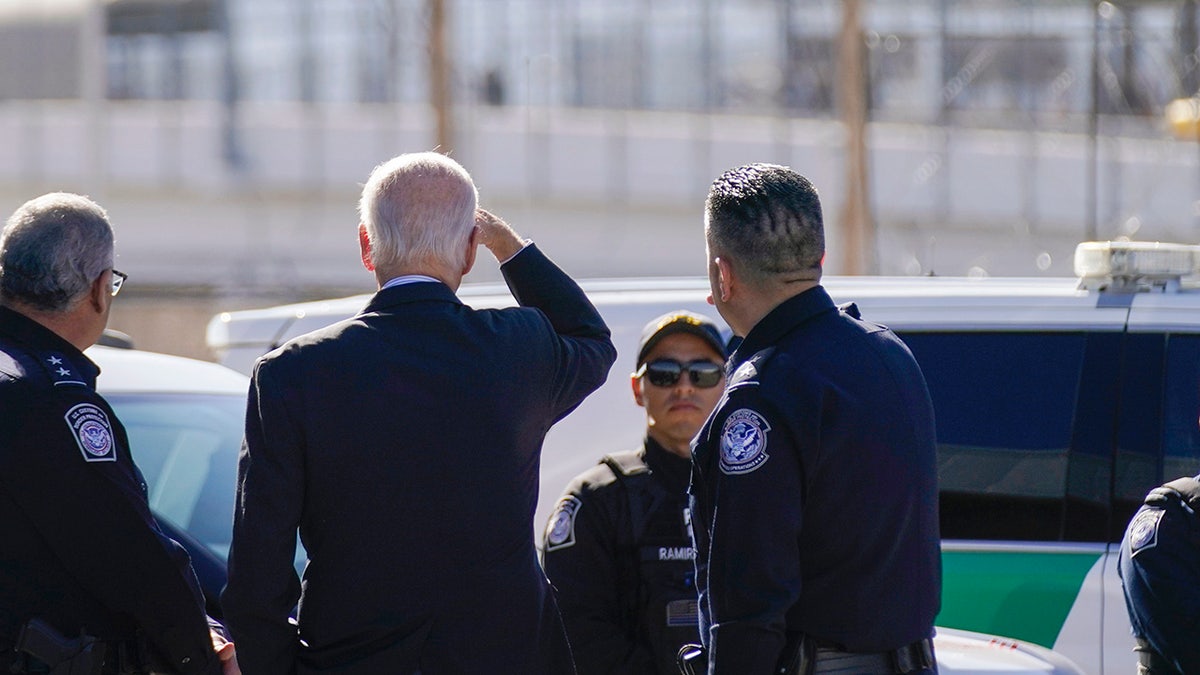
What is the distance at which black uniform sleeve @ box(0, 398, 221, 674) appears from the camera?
2.75 metres

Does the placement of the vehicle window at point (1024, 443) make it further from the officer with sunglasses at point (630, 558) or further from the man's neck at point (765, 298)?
the man's neck at point (765, 298)

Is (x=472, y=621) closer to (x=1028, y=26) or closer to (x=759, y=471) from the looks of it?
(x=759, y=471)

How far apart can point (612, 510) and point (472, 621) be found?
2.87 ft

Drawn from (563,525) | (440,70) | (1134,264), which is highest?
(440,70)

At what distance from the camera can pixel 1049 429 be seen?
4266 millimetres

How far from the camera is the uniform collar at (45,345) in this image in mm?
2871

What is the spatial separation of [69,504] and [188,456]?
161 cm

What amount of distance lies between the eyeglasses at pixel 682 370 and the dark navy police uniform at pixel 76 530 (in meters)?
1.33

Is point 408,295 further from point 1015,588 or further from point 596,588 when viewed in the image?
point 1015,588

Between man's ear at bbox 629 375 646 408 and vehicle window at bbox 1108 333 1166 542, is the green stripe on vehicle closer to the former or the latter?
vehicle window at bbox 1108 333 1166 542

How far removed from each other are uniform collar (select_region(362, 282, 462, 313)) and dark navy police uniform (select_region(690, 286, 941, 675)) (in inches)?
21.6

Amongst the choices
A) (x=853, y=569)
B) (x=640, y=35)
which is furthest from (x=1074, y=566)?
(x=640, y=35)

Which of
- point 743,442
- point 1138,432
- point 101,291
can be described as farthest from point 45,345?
point 1138,432

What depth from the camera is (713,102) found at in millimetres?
15500
